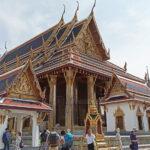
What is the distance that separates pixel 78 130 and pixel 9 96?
6.79m

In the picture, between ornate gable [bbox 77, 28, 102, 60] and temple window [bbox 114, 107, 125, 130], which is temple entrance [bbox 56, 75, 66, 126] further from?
temple window [bbox 114, 107, 125, 130]

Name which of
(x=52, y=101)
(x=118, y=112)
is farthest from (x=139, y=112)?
(x=52, y=101)

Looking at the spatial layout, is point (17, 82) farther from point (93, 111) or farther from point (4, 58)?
point (4, 58)

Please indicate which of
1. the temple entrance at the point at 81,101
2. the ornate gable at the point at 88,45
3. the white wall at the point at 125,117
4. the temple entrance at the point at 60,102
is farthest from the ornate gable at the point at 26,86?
the ornate gable at the point at 88,45

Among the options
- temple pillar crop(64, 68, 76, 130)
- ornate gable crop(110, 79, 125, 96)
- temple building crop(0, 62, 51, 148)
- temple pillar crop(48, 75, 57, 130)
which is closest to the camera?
temple building crop(0, 62, 51, 148)

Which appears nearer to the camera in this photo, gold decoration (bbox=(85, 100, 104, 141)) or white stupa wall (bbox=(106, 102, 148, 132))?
gold decoration (bbox=(85, 100, 104, 141))

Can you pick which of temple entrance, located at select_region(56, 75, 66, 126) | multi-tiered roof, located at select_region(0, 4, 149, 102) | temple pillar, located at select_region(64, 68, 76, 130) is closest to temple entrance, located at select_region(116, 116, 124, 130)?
temple pillar, located at select_region(64, 68, 76, 130)

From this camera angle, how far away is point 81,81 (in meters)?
19.6

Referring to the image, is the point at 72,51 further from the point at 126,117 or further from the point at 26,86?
the point at 26,86

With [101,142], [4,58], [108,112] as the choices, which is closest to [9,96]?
[101,142]

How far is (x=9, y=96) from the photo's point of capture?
990cm

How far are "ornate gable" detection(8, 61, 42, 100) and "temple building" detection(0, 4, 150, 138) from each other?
157 inches

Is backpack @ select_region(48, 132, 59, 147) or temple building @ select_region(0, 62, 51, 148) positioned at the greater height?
temple building @ select_region(0, 62, 51, 148)

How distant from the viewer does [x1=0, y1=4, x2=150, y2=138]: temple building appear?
12.7 metres
